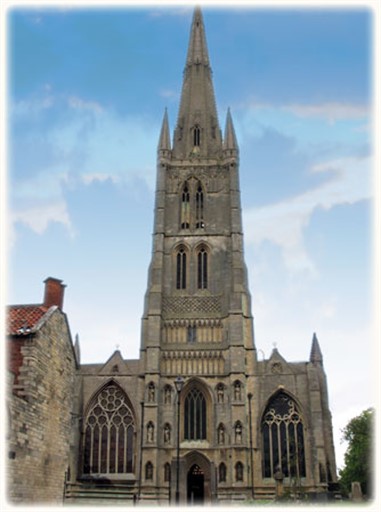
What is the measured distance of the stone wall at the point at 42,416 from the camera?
1806cm

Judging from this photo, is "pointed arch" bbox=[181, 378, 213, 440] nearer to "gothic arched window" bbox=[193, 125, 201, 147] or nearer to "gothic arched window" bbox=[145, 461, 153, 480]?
"gothic arched window" bbox=[145, 461, 153, 480]

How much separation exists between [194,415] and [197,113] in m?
30.0

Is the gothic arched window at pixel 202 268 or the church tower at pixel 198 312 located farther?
the gothic arched window at pixel 202 268

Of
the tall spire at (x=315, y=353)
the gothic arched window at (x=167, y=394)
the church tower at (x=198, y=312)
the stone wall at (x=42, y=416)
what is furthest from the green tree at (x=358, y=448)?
the stone wall at (x=42, y=416)

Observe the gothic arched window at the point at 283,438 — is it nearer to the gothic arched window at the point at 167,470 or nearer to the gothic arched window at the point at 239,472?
the gothic arched window at the point at 239,472

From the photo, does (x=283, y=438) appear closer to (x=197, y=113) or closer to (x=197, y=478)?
(x=197, y=478)

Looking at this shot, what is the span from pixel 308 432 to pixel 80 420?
1722cm

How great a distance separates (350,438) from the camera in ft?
167

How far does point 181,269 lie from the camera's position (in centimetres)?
5016

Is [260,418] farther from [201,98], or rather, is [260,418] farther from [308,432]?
[201,98]

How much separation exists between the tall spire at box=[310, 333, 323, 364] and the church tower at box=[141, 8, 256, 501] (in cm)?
516

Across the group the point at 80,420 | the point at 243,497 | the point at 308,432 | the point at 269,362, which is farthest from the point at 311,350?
the point at 80,420

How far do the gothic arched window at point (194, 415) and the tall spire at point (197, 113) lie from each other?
23.1m

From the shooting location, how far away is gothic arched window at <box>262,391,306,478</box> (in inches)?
1660
